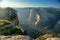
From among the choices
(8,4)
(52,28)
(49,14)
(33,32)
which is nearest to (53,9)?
(49,14)

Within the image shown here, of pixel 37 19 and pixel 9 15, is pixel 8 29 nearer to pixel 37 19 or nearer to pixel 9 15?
pixel 9 15

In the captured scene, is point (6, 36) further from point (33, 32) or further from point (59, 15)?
point (59, 15)

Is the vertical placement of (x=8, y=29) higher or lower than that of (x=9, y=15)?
lower

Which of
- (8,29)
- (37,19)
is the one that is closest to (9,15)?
(8,29)

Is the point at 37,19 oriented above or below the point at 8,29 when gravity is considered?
above

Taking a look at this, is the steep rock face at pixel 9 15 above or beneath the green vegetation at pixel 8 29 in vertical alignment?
above

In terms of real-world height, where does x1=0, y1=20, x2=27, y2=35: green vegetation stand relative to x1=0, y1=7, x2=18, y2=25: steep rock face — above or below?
below

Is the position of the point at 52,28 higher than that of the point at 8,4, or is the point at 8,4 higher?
the point at 8,4

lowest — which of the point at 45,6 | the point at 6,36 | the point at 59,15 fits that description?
the point at 6,36
